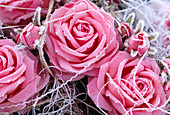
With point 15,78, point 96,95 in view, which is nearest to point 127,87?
point 96,95

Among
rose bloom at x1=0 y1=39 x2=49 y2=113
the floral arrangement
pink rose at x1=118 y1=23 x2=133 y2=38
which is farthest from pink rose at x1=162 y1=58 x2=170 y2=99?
rose bloom at x1=0 y1=39 x2=49 y2=113

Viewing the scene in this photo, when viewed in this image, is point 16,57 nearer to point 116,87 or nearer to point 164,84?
point 116,87

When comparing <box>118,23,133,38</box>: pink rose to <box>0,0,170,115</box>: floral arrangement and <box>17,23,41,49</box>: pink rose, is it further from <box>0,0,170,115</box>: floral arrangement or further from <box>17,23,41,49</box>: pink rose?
<box>17,23,41,49</box>: pink rose

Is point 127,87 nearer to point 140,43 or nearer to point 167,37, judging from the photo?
point 140,43

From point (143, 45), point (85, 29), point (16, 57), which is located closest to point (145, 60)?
point (143, 45)

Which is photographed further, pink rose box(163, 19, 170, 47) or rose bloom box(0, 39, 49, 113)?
pink rose box(163, 19, 170, 47)

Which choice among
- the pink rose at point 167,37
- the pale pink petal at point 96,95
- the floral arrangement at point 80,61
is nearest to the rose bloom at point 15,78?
the floral arrangement at point 80,61
